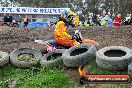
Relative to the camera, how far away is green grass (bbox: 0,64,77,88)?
379 inches

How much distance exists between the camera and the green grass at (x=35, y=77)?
31.6 ft

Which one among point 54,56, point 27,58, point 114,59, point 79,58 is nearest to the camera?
point 114,59

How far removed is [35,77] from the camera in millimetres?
10234

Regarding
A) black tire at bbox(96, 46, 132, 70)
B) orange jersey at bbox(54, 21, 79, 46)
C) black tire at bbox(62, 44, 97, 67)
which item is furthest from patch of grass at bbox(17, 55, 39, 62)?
black tire at bbox(96, 46, 132, 70)

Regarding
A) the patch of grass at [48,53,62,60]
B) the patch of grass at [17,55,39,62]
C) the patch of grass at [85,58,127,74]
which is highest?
the patch of grass at [85,58,127,74]

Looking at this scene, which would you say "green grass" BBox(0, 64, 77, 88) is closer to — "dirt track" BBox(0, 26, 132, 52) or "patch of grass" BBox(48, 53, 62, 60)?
"patch of grass" BBox(48, 53, 62, 60)

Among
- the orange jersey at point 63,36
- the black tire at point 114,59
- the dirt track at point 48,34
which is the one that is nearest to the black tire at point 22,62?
the orange jersey at point 63,36

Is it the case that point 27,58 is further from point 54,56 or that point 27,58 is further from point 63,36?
point 63,36

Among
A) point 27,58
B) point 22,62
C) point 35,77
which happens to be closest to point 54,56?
point 27,58

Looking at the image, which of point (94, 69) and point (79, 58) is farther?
point (79, 58)

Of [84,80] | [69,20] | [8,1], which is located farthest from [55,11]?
[84,80]

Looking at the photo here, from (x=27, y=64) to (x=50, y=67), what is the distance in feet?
2.84

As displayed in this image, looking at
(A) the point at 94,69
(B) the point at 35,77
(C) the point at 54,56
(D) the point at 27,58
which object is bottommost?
(B) the point at 35,77

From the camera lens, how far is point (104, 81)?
916cm
